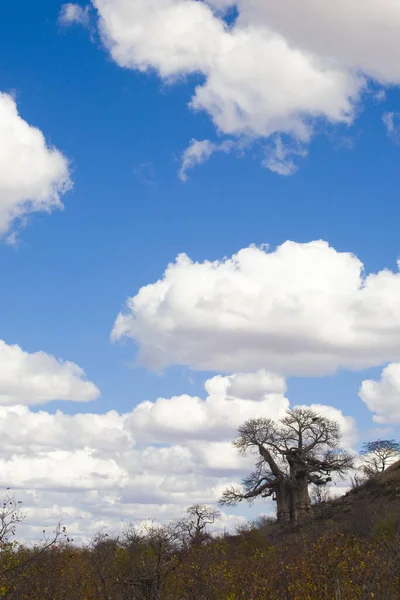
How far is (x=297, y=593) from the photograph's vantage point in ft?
65.9

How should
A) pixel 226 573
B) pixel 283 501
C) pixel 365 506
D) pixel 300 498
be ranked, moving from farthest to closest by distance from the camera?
pixel 283 501 < pixel 300 498 < pixel 365 506 < pixel 226 573

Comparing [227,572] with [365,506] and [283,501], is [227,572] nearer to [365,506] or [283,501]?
[365,506]

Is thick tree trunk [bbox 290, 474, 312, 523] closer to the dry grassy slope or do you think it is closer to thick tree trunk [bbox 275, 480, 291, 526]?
thick tree trunk [bbox 275, 480, 291, 526]

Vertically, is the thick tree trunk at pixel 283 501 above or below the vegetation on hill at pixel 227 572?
above

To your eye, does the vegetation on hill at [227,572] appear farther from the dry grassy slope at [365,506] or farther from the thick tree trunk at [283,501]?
the thick tree trunk at [283,501]

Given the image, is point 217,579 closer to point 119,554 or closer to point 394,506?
point 119,554

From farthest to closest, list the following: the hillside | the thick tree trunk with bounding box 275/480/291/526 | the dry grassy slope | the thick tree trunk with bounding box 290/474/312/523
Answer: the thick tree trunk with bounding box 275/480/291/526 → the thick tree trunk with bounding box 290/474/312/523 → the dry grassy slope → the hillside

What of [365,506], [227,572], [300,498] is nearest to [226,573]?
[227,572]

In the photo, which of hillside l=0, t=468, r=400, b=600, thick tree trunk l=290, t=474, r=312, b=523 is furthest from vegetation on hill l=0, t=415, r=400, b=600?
thick tree trunk l=290, t=474, r=312, b=523

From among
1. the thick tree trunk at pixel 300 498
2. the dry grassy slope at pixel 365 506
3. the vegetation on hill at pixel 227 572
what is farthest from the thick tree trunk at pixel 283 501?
the vegetation on hill at pixel 227 572

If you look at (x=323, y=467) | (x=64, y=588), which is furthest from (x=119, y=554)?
(x=323, y=467)

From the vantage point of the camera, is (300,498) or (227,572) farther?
(300,498)

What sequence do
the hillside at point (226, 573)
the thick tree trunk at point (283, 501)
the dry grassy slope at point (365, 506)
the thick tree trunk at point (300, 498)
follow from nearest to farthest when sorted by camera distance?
the hillside at point (226, 573) < the dry grassy slope at point (365, 506) < the thick tree trunk at point (300, 498) < the thick tree trunk at point (283, 501)

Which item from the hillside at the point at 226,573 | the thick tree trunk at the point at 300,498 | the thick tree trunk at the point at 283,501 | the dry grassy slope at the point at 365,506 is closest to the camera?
the hillside at the point at 226,573
